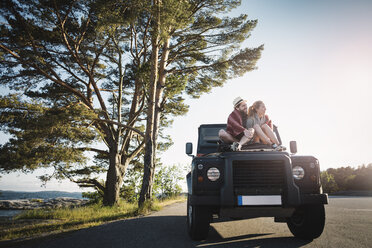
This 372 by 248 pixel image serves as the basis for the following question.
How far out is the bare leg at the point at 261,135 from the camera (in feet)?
12.3

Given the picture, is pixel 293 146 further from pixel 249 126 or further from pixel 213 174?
pixel 213 174

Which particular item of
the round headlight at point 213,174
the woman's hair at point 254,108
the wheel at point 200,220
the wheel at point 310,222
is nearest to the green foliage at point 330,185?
the wheel at point 310,222

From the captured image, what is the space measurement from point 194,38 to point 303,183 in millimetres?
9369

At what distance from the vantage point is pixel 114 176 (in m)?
12.1

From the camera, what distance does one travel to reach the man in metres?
3.72

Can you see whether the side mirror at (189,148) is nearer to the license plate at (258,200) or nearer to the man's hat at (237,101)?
the man's hat at (237,101)

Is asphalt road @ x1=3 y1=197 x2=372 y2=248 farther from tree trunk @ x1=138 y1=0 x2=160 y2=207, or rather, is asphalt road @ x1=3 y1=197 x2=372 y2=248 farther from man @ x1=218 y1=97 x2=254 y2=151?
tree trunk @ x1=138 y1=0 x2=160 y2=207

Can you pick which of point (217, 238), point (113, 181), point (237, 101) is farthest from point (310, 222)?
point (113, 181)

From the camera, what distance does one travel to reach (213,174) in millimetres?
3125

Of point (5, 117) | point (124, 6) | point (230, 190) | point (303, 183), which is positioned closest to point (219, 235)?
point (230, 190)

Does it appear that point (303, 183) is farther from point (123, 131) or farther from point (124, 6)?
point (123, 131)

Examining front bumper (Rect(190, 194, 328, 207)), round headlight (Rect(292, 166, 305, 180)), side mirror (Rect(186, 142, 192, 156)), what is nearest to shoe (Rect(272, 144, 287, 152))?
round headlight (Rect(292, 166, 305, 180))

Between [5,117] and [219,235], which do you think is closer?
[219,235]

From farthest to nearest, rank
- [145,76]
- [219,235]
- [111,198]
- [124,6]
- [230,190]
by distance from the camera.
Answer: [111,198] < [145,76] < [124,6] < [219,235] < [230,190]
